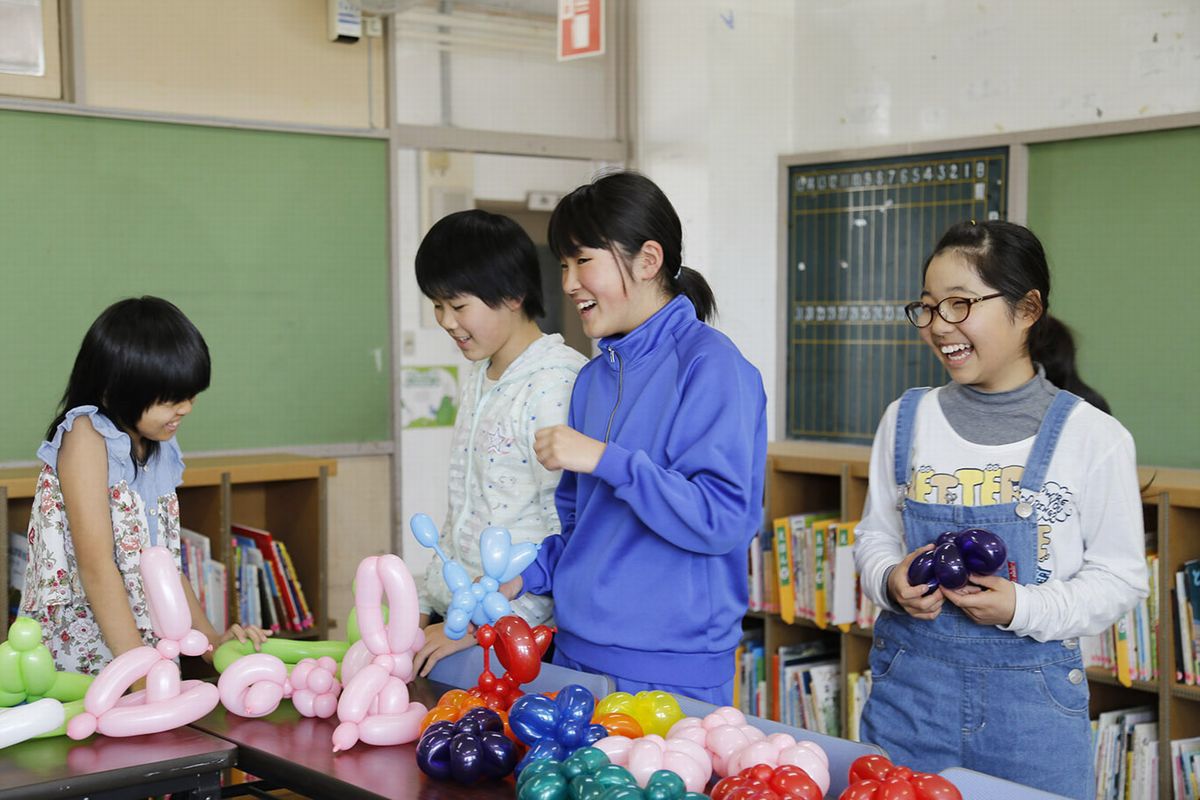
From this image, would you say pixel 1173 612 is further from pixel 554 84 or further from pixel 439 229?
pixel 554 84

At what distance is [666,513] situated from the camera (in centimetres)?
166

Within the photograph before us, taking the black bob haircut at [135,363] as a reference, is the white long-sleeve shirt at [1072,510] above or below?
below

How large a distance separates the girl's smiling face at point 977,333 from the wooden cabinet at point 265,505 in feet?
6.56

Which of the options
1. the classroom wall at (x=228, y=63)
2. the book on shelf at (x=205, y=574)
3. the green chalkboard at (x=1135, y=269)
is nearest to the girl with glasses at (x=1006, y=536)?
the green chalkboard at (x=1135, y=269)

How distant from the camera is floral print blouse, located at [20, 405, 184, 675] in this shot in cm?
203

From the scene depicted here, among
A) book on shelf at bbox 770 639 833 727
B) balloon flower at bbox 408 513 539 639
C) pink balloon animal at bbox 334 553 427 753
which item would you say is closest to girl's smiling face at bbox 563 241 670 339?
balloon flower at bbox 408 513 539 639

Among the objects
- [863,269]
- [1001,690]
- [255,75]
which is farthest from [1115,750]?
[255,75]

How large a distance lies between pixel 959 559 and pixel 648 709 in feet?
1.55

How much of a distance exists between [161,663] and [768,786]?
88 centimetres

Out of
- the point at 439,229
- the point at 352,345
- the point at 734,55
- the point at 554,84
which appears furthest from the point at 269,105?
the point at 439,229

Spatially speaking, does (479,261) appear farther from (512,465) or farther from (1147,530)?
(1147,530)

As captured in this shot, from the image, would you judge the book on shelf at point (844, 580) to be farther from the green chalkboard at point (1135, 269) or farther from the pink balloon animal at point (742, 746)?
the pink balloon animal at point (742, 746)

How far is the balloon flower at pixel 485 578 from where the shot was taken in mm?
1617

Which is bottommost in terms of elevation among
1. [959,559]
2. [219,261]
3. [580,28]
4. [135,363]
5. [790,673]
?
[790,673]
